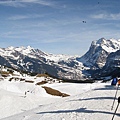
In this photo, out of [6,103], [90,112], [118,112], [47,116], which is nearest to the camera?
[118,112]

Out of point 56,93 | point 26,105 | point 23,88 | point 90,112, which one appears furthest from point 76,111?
point 23,88

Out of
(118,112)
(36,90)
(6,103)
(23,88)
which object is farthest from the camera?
(23,88)

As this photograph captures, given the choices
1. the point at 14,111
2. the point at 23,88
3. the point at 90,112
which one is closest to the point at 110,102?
the point at 90,112

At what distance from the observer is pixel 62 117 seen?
2508cm

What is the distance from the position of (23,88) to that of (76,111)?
70615 mm

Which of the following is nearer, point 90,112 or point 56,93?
point 90,112

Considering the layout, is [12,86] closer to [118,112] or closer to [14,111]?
[14,111]

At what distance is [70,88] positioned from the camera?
99.4m

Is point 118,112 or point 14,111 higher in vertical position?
point 118,112

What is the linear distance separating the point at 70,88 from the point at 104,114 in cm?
7610

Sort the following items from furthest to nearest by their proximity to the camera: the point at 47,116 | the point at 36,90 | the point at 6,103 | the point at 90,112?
1. the point at 36,90
2. the point at 6,103
3. the point at 47,116
4. the point at 90,112

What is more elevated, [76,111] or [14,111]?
[76,111]

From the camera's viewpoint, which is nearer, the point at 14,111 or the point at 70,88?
the point at 14,111

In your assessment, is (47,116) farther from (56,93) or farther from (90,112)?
(56,93)
